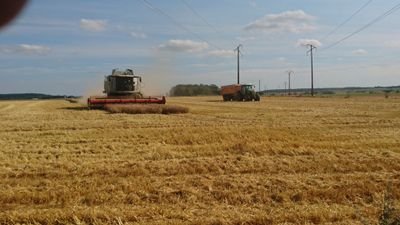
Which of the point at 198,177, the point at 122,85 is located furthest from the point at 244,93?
the point at 198,177

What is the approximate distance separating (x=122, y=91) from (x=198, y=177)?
31952mm

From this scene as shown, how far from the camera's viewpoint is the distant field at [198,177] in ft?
29.3

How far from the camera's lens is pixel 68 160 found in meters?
14.5

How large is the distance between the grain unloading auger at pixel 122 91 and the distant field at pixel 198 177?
2057 centimetres

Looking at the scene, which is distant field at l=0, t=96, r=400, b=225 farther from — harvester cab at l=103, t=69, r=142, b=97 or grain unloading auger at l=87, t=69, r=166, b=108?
harvester cab at l=103, t=69, r=142, b=97

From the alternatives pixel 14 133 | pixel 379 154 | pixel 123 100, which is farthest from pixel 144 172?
pixel 123 100

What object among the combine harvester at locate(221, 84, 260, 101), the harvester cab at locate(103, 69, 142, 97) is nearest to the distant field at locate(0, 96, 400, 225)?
the harvester cab at locate(103, 69, 142, 97)

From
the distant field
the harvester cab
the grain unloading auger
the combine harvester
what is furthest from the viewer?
the combine harvester

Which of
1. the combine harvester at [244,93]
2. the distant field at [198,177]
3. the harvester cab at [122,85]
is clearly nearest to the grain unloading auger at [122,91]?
the harvester cab at [122,85]

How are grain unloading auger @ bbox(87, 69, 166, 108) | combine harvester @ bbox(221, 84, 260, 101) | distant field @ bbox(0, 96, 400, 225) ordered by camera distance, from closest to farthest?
distant field @ bbox(0, 96, 400, 225) → grain unloading auger @ bbox(87, 69, 166, 108) → combine harvester @ bbox(221, 84, 260, 101)

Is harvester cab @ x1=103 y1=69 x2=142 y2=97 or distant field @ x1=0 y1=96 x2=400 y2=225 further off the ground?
harvester cab @ x1=103 y1=69 x2=142 y2=97

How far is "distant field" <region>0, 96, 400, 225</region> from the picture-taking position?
8.94 m

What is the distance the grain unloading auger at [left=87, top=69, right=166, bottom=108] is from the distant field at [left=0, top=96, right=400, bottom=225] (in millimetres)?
20568

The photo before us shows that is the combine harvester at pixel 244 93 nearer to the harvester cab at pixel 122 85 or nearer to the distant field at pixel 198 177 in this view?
the harvester cab at pixel 122 85
